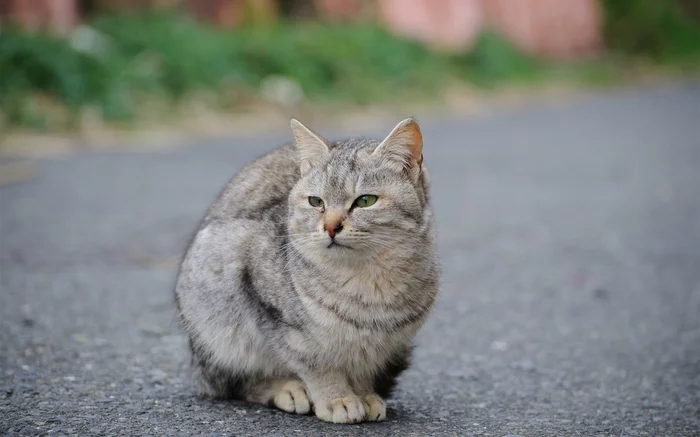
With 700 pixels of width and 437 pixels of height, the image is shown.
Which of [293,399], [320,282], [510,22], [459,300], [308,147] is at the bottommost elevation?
[459,300]

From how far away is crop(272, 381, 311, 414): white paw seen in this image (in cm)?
323

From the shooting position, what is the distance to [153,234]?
6.17m

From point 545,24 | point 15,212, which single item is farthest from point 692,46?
point 15,212

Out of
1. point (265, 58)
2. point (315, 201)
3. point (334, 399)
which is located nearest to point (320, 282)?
point (315, 201)

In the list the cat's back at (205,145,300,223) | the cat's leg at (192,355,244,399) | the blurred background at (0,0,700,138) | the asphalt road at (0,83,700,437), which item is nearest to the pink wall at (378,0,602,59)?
the blurred background at (0,0,700,138)

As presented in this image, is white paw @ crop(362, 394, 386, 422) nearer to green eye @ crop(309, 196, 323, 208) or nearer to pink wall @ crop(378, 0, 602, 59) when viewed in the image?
green eye @ crop(309, 196, 323, 208)

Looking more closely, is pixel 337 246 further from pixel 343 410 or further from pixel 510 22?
pixel 510 22

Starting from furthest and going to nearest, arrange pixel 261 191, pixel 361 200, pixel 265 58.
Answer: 1. pixel 265 58
2. pixel 261 191
3. pixel 361 200

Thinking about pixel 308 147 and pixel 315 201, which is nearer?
pixel 315 201

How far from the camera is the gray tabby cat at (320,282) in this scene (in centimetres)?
307

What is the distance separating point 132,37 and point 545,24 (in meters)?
10.8

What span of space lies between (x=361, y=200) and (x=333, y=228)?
6.4 inches

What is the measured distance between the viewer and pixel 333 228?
3.00 metres

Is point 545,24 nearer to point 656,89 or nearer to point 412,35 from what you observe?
point 656,89
